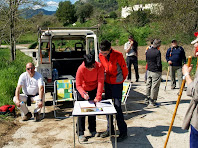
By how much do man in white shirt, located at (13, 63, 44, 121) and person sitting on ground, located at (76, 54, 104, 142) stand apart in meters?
1.58

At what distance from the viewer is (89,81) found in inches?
181

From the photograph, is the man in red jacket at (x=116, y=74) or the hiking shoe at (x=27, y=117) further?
the hiking shoe at (x=27, y=117)

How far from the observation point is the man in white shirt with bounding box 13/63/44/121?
5.90m

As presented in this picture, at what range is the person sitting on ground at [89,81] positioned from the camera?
438cm

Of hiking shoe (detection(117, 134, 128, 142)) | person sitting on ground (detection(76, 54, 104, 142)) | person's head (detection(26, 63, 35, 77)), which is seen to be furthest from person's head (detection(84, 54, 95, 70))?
person's head (detection(26, 63, 35, 77))

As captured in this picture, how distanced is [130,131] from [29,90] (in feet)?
8.99

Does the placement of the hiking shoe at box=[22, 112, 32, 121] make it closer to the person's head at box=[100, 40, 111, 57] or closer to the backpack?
the backpack

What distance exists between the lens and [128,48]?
32.2 ft

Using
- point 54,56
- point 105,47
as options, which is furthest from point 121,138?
point 54,56

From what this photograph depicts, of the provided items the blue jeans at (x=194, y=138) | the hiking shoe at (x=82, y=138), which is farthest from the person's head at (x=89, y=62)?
the blue jeans at (x=194, y=138)

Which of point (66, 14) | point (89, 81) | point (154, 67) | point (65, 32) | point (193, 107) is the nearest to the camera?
point (193, 107)

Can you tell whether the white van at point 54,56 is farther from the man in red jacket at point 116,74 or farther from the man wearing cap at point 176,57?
the man wearing cap at point 176,57

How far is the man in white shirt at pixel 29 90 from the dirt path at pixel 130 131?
0.28 meters

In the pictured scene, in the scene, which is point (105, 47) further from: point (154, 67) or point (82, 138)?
point (154, 67)
